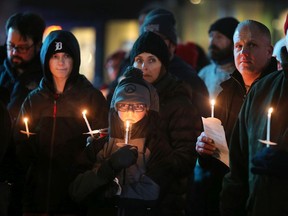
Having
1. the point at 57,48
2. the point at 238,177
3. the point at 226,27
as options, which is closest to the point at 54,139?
the point at 57,48

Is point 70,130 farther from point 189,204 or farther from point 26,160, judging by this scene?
point 189,204

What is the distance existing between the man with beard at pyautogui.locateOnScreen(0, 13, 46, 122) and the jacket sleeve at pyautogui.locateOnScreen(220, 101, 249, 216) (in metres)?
3.20

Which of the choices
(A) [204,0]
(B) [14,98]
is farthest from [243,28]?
(A) [204,0]

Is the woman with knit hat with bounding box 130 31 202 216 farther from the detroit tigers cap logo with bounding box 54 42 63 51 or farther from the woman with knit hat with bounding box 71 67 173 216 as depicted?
the detroit tigers cap logo with bounding box 54 42 63 51

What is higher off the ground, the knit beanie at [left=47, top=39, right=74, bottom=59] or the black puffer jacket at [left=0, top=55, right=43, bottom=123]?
the knit beanie at [left=47, top=39, right=74, bottom=59]

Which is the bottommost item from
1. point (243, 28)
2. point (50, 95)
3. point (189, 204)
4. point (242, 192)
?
point (189, 204)

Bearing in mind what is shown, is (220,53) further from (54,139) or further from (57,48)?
(54,139)

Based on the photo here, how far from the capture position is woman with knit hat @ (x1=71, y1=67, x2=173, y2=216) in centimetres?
653

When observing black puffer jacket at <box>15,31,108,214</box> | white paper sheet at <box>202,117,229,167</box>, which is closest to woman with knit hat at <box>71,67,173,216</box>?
white paper sheet at <box>202,117,229,167</box>

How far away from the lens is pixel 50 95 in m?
7.63

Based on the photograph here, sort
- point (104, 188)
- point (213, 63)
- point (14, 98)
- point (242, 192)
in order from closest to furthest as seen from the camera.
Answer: point (242, 192) < point (104, 188) < point (14, 98) < point (213, 63)

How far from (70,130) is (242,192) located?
7.27 ft

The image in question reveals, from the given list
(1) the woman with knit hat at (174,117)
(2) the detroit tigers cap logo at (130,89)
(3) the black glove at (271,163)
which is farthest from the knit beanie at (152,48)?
(3) the black glove at (271,163)

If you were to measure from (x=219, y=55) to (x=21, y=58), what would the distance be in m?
2.25
